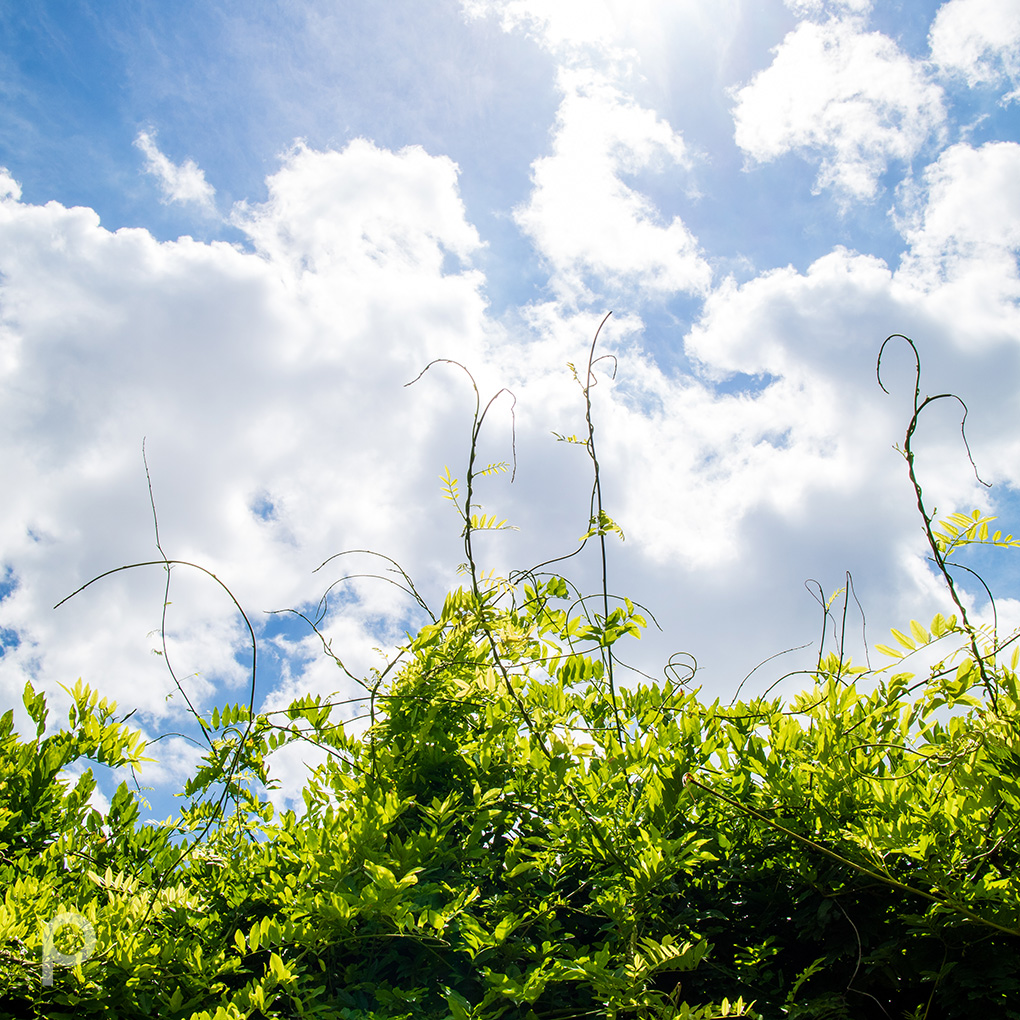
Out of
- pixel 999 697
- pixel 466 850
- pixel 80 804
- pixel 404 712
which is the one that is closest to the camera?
pixel 999 697

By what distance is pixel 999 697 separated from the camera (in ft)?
6.49

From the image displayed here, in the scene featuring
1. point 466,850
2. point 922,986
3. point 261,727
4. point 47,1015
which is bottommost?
point 47,1015

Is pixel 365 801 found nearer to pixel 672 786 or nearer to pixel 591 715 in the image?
pixel 591 715

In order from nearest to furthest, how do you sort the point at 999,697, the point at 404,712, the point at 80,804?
the point at 999,697 < the point at 404,712 < the point at 80,804

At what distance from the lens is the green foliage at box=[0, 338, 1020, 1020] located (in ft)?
5.90

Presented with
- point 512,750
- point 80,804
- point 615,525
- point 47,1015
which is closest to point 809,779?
point 512,750

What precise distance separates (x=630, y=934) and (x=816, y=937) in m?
0.54

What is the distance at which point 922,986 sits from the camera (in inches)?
72.6

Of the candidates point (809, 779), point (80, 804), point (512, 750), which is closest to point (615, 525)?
point (512, 750)

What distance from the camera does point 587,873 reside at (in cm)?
216

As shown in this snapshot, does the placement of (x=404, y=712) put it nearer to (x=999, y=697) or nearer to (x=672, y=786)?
(x=672, y=786)

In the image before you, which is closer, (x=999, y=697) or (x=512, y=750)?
(x=999, y=697)

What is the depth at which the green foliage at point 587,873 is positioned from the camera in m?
1.80

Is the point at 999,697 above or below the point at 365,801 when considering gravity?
above
